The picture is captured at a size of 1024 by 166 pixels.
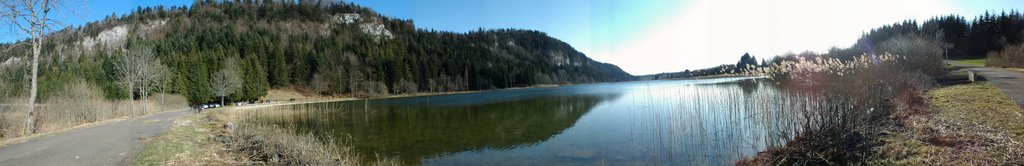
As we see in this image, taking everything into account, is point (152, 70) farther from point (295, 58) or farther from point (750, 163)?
point (295, 58)

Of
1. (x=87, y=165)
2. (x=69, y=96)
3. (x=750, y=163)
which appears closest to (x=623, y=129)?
(x=750, y=163)

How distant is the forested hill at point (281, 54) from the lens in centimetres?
6795

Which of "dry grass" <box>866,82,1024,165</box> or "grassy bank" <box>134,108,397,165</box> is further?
"grassy bank" <box>134,108,397,165</box>

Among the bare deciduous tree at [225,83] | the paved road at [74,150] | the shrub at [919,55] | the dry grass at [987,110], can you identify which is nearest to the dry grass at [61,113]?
the paved road at [74,150]

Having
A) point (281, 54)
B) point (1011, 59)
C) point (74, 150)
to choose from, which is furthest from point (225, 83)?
point (1011, 59)

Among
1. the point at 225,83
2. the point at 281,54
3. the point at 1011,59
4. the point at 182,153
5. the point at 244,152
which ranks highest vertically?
the point at 281,54

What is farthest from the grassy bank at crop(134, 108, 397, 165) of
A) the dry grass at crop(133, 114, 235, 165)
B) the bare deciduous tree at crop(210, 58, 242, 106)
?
the bare deciduous tree at crop(210, 58, 242, 106)

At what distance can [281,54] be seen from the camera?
98438mm

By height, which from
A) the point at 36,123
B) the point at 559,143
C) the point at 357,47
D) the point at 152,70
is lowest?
the point at 559,143

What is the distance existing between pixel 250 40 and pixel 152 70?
86907 millimetres

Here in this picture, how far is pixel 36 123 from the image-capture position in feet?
53.3

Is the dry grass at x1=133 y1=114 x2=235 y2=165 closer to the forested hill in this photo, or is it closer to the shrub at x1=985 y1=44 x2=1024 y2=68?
the forested hill

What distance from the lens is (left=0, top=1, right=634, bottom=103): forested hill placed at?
223ft

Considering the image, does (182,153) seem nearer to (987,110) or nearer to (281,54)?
(987,110)
